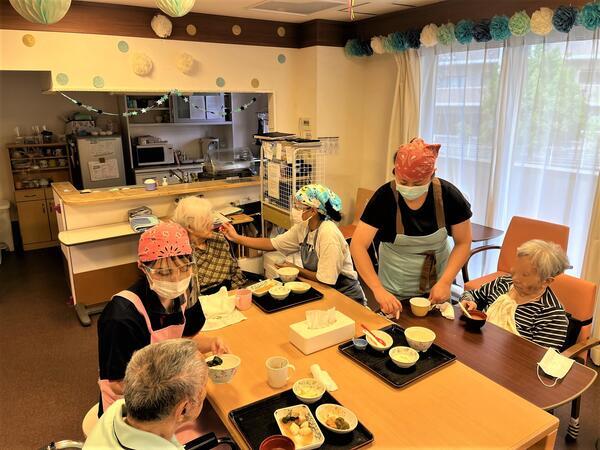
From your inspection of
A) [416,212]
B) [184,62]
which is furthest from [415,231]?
[184,62]

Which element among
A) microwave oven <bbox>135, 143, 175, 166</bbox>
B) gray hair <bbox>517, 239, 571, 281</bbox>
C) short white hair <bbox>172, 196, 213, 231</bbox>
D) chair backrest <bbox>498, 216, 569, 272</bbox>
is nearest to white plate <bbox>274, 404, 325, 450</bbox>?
gray hair <bbox>517, 239, 571, 281</bbox>

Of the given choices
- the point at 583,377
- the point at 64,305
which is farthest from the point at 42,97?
the point at 583,377

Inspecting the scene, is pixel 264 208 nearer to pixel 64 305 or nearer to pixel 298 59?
pixel 298 59

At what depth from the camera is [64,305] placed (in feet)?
13.6

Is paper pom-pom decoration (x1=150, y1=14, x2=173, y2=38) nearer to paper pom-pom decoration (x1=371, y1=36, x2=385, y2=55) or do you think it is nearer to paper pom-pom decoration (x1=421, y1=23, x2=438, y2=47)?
paper pom-pom decoration (x1=371, y1=36, x2=385, y2=55)

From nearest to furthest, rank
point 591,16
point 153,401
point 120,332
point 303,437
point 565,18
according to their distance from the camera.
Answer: point 153,401, point 303,437, point 120,332, point 591,16, point 565,18

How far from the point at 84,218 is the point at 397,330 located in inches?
125

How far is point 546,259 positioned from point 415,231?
0.59 meters

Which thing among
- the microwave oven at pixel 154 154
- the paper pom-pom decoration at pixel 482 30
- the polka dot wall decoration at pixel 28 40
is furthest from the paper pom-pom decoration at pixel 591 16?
the microwave oven at pixel 154 154

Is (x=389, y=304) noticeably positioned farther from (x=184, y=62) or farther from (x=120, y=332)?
(x=184, y=62)

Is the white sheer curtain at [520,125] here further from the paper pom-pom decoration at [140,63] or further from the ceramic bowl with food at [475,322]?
the paper pom-pom decoration at [140,63]

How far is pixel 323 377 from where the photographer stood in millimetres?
1536

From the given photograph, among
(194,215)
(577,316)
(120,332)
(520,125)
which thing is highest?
(520,125)

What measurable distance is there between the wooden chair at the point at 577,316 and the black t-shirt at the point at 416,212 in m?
0.69
